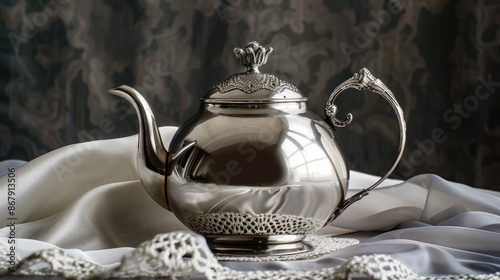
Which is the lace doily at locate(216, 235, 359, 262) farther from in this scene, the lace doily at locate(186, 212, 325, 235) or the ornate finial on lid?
the ornate finial on lid

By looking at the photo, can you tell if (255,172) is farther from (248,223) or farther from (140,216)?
(140,216)

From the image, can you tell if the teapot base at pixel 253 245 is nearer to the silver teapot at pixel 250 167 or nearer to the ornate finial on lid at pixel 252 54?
the silver teapot at pixel 250 167

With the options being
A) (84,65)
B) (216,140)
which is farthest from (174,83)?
(216,140)

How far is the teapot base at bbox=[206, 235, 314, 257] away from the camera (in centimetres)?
60

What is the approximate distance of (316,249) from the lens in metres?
0.64

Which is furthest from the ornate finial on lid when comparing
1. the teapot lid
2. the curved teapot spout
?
the curved teapot spout

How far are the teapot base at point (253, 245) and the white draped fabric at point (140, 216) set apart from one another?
1.4 inches

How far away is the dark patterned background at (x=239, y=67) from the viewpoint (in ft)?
4.86

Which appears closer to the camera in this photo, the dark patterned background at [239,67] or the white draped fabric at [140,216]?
the white draped fabric at [140,216]

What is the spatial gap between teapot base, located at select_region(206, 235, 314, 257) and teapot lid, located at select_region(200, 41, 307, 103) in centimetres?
12

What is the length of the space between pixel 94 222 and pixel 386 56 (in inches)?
37.1

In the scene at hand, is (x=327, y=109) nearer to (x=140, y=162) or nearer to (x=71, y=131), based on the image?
(x=140, y=162)

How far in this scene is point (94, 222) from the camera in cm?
71

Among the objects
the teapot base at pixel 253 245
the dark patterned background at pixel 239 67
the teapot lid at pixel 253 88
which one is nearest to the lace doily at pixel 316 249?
the teapot base at pixel 253 245
